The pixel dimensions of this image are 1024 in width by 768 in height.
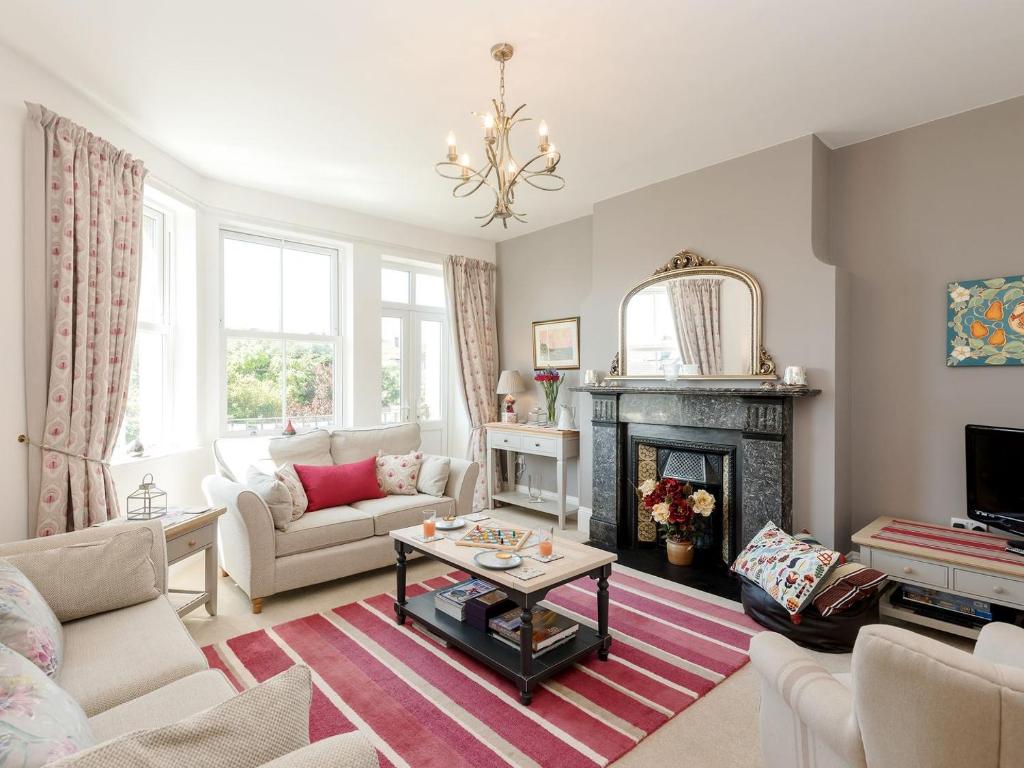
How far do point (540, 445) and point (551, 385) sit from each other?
619 millimetres

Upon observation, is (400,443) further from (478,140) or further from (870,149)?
(870,149)

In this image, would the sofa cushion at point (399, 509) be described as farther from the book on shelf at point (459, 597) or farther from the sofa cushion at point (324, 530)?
the book on shelf at point (459, 597)

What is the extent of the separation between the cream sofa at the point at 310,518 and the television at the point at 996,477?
2.98 meters

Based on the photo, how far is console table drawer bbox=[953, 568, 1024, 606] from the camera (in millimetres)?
2451

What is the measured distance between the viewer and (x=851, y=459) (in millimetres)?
3402

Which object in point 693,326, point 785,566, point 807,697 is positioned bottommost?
point 785,566

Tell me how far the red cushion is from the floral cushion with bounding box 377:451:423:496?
0.06 metres

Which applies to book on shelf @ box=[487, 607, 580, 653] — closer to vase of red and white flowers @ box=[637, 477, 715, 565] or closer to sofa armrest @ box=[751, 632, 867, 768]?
sofa armrest @ box=[751, 632, 867, 768]

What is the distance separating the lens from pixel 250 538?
9.95ft

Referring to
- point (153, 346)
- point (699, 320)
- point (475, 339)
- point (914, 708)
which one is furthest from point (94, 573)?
point (475, 339)

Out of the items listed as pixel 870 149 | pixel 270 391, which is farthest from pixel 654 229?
pixel 270 391

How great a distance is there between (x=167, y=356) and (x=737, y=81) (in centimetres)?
405

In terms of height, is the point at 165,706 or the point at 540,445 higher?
the point at 540,445

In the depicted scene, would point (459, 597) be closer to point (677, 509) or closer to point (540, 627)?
point (540, 627)
